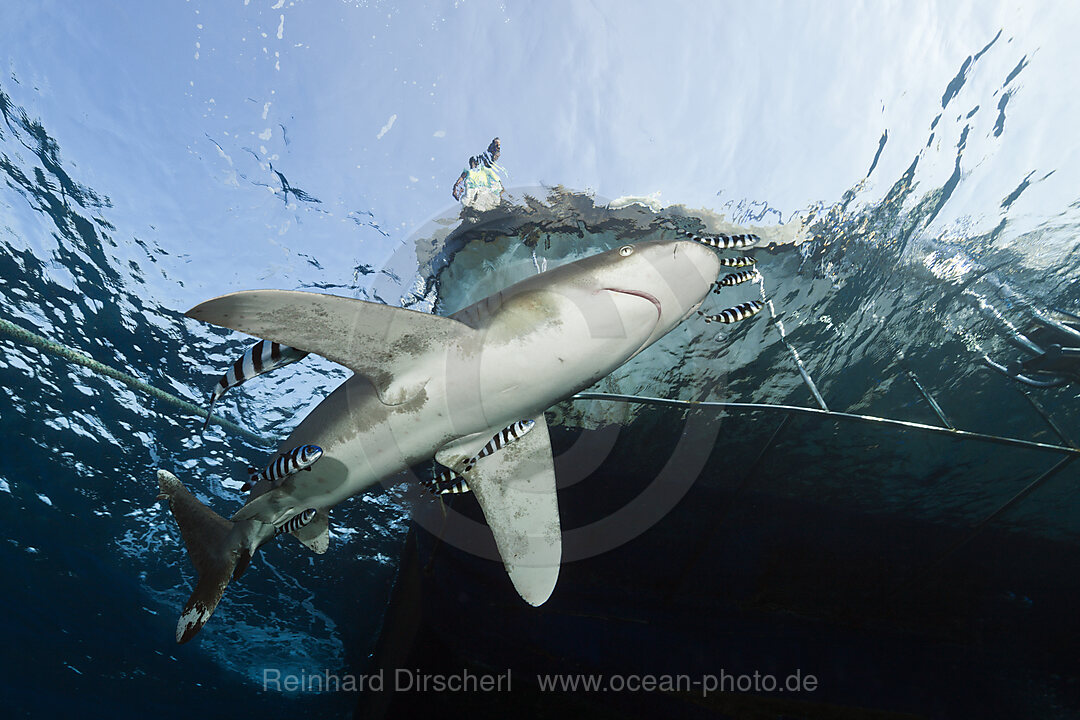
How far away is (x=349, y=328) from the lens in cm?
288

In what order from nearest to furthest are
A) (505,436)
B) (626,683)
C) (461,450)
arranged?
(505,436) < (461,450) < (626,683)

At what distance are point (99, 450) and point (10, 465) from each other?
13.0 ft

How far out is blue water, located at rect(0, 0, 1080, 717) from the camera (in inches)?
241

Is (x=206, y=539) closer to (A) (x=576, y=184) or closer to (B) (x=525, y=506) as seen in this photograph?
(B) (x=525, y=506)

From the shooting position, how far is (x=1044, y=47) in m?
5.69

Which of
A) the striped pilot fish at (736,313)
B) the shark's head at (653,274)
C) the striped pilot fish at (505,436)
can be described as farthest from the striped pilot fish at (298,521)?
the striped pilot fish at (736,313)

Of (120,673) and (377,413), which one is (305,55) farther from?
(120,673)

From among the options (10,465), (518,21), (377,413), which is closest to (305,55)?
(518,21)

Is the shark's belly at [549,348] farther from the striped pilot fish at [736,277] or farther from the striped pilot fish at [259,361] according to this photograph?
the striped pilot fish at [736,277]

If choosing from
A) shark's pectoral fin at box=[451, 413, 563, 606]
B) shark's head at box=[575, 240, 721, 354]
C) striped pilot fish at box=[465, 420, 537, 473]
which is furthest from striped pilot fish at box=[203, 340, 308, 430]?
shark's head at box=[575, 240, 721, 354]

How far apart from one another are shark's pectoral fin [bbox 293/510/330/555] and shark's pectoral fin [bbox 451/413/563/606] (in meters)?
1.75

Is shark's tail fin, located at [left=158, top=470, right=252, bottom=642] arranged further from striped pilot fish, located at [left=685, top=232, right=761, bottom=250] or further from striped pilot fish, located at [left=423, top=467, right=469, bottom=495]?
striped pilot fish, located at [left=685, top=232, right=761, bottom=250]

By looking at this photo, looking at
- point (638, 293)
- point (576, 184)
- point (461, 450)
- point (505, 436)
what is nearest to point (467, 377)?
point (505, 436)

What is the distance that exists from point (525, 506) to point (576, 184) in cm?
482
